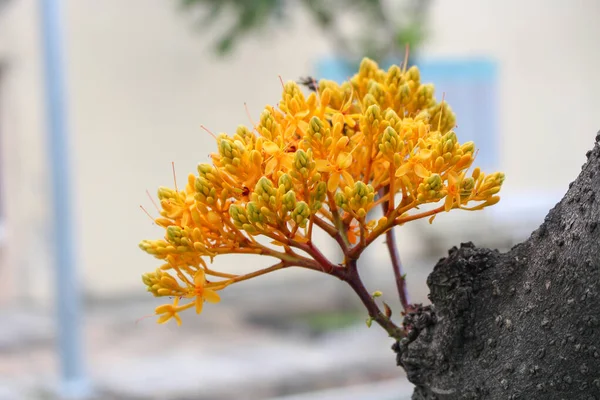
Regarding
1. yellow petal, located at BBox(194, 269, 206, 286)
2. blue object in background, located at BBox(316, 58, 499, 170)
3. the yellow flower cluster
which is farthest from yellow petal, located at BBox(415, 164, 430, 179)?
blue object in background, located at BBox(316, 58, 499, 170)

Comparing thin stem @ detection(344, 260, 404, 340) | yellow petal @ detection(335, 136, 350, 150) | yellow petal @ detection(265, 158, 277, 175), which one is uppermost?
yellow petal @ detection(335, 136, 350, 150)

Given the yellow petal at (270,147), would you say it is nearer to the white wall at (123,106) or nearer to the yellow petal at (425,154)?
the yellow petal at (425,154)

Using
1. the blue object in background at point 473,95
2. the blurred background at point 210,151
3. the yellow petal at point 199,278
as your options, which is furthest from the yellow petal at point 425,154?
the blue object in background at point 473,95

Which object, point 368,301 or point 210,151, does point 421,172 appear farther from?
point 210,151

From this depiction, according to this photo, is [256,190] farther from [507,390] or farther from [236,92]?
Result: [236,92]

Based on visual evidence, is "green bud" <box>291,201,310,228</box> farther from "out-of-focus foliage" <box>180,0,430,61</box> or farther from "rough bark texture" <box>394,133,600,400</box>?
"out-of-focus foliage" <box>180,0,430,61</box>

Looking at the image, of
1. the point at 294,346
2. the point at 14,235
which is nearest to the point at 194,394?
the point at 294,346

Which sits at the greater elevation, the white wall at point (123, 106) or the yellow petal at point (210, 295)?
the white wall at point (123, 106)
